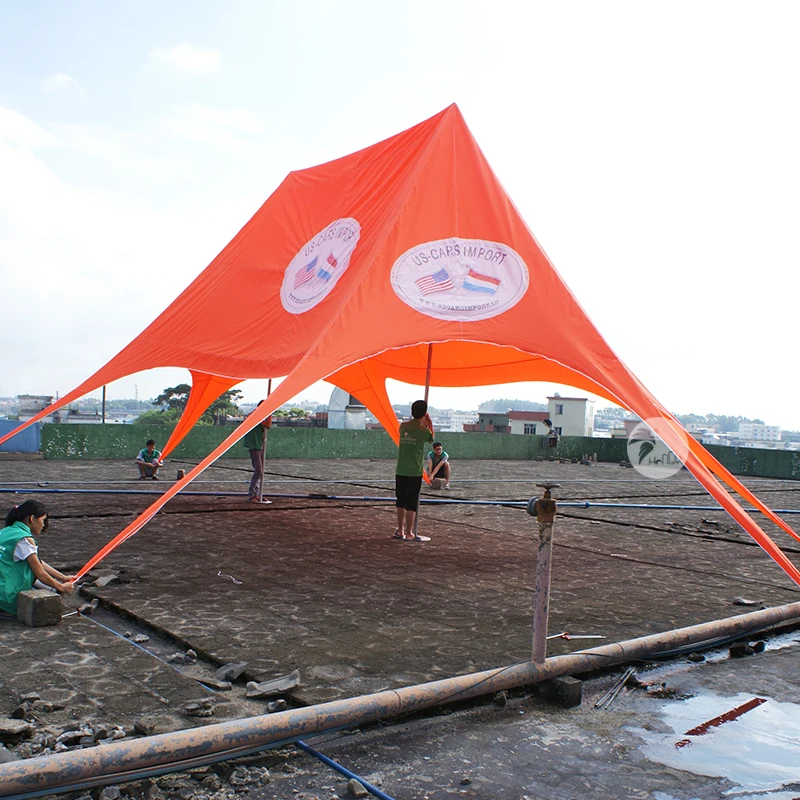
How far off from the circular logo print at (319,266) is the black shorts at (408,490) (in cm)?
227

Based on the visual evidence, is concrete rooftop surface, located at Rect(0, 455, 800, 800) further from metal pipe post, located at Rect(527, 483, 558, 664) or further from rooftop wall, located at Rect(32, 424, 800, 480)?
rooftop wall, located at Rect(32, 424, 800, 480)

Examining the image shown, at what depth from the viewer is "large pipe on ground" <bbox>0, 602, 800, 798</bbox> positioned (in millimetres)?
2957

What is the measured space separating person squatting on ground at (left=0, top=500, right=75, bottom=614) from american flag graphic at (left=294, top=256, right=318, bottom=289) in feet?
16.0

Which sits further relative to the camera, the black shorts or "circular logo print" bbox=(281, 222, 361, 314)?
the black shorts

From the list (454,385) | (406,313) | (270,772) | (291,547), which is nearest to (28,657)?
(270,772)

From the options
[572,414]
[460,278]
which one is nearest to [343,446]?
[460,278]

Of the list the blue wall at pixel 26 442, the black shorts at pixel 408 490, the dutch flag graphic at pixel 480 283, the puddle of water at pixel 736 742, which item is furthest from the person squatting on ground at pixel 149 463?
the puddle of water at pixel 736 742

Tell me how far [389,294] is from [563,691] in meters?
4.80

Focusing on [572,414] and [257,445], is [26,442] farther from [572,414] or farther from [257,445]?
[572,414]

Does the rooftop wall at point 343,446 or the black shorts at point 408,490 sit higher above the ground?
the rooftop wall at point 343,446

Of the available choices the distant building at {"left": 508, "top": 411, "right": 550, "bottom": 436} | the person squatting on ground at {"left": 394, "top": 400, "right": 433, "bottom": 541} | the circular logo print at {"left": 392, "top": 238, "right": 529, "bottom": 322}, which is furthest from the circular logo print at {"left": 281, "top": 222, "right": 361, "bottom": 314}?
the distant building at {"left": 508, "top": 411, "right": 550, "bottom": 436}

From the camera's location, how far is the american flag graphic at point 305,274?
32.0 ft

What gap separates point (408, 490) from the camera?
9.35m

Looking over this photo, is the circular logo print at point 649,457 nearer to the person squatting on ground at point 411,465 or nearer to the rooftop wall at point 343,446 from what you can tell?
the rooftop wall at point 343,446
